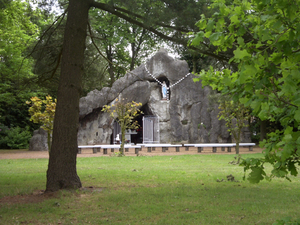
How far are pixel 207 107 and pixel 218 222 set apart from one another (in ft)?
63.9

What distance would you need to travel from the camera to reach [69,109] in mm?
6254

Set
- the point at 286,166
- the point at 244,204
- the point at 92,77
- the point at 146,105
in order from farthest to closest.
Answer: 1. the point at 146,105
2. the point at 92,77
3. the point at 244,204
4. the point at 286,166

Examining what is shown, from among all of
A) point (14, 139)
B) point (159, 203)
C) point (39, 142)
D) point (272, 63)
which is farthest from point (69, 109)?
point (14, 139)

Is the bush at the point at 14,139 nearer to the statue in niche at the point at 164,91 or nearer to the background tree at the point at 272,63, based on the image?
the statue in niche at the point at 164,91

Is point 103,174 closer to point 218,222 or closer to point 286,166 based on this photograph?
point 218,222

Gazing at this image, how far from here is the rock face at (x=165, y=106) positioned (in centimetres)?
2252

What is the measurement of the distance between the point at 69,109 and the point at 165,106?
1840 centimetres

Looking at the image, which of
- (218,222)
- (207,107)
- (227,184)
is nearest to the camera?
(218,222)

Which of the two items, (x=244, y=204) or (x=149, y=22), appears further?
(x=149, y=22)

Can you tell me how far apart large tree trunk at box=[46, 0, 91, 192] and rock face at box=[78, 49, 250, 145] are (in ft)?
50.0

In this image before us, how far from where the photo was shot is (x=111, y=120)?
23031 millimetres

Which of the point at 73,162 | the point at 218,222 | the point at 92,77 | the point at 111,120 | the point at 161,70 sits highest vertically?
the point at 161,70

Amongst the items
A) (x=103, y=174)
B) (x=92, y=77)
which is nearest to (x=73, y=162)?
(x=103, y=174)

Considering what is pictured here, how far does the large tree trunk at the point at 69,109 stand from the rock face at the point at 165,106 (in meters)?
15.2
